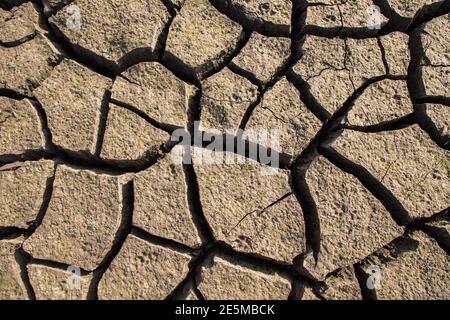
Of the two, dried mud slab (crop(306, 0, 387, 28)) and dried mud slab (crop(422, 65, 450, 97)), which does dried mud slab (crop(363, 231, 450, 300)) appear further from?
dried mud slab (crop(306, 0, 387, 28))

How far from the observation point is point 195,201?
1878 mm

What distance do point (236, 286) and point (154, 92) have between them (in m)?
0.96

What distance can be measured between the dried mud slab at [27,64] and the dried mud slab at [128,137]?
412 millimetres

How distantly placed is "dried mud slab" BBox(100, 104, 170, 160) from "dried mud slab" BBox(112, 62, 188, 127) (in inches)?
2.2

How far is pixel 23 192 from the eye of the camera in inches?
75.1

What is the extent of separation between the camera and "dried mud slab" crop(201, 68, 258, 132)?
1981mm

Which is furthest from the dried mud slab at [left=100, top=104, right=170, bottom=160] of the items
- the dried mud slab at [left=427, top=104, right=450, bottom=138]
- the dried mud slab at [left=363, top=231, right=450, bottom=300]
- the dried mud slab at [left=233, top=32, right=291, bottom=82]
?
the dried mud slab at [left=427, top=104, right=450, bottom=138]

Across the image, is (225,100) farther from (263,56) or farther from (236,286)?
(236,286)

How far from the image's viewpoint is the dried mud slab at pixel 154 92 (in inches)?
78.5

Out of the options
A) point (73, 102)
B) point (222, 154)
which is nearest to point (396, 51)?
point (222, 154)

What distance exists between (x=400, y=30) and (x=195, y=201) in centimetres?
137
